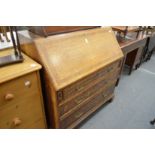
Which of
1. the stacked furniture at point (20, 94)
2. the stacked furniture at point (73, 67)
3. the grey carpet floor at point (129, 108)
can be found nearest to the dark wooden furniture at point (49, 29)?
the stacked furniture at point (73, 67)

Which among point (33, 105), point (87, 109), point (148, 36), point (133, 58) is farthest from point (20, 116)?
point (148, 36)

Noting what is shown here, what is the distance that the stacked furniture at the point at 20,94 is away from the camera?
3.08ft

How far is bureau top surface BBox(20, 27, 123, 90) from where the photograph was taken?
1.07m

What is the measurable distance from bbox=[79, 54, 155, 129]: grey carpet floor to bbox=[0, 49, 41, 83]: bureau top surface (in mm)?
1014

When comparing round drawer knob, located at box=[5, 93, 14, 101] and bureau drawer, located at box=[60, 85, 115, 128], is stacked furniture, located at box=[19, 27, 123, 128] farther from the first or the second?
round drawer knob, located at box=[5, 93, 14, 101]

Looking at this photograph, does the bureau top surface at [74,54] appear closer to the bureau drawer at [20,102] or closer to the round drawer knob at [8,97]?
the bureau drawer at [20,102]

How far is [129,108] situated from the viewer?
1998mm

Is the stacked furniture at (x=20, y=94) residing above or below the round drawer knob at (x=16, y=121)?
above

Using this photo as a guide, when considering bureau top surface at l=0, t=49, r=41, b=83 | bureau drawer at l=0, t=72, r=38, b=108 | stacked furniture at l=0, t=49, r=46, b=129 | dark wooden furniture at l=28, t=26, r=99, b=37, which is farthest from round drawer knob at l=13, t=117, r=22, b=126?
dark wooden furniture at l=28, t=26, r=99, b=37

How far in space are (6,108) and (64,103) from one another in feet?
1.47

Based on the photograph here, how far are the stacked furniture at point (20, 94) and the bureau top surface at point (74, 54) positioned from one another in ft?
0.43

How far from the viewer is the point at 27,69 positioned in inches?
39.3

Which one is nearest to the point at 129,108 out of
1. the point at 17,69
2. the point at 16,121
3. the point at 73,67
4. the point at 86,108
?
the point at 86,108
